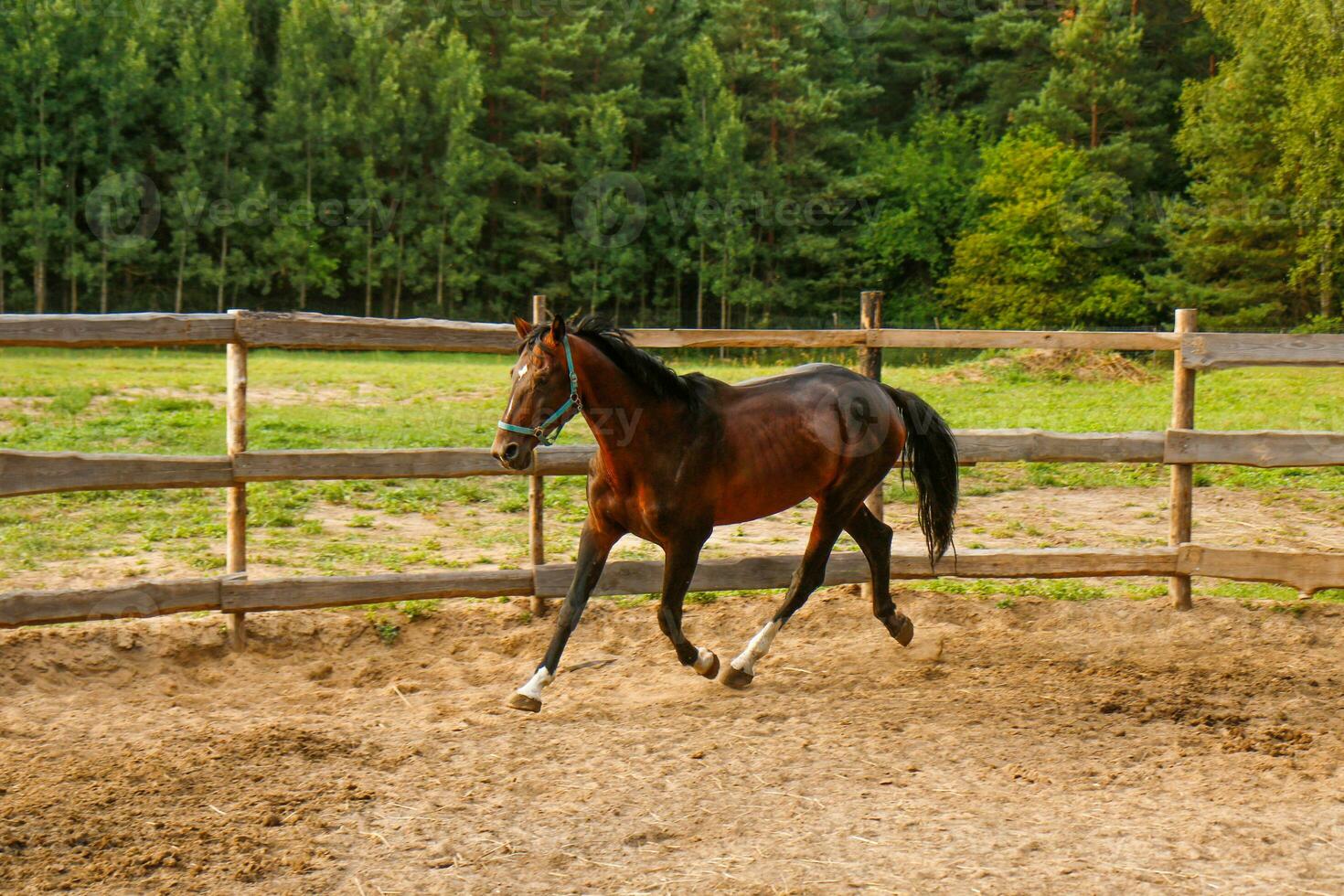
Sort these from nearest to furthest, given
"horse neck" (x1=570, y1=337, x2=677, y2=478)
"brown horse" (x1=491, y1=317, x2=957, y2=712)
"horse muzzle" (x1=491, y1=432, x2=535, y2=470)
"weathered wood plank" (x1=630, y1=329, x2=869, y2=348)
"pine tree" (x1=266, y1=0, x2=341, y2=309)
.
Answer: "horse muzzle" (x1=491, y1=432, x2=535, y2=470) → "brown horse" (x1=491, y1=317, x2=957, y2=712) → "horse neck" (x1=570, y1=337, x2=677, y2=478) → "weathered wood plank" (x1=630, y1=329, x2=869, y2=348) → "pine tree" (x1=266, y1=0, x2=341, y2=309)

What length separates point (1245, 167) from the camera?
3203 centimetres

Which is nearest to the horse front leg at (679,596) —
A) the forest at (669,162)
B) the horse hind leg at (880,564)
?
the horse hind leg at (880,564)

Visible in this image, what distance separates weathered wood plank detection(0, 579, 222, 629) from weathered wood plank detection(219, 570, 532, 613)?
0.13 m

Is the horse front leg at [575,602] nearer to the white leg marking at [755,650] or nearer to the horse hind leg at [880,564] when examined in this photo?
the white leg marking at [755,650]

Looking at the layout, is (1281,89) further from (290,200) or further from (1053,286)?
(290,200)

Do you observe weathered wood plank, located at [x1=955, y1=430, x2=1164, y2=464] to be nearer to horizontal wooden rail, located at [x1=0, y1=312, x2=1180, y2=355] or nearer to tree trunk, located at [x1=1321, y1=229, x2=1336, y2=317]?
horizontal wooden rail, located at [x1=0, y1=312, x2=1180, y2=355]

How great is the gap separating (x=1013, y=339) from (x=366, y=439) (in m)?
6.90

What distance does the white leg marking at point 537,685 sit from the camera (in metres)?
4.82

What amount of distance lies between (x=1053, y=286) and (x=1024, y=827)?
117ft

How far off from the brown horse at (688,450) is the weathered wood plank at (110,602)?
1.76 meters

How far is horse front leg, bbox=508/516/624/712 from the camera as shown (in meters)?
4.83

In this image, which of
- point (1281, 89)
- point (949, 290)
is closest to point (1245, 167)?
point (1281, 89)

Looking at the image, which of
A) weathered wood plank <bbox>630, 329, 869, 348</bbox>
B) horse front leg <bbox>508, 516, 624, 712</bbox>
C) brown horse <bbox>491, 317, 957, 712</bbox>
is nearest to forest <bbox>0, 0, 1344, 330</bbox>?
weathered wood plank <bbox>630, 329, 869, 348</bbox>

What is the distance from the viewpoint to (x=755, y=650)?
5254mm
